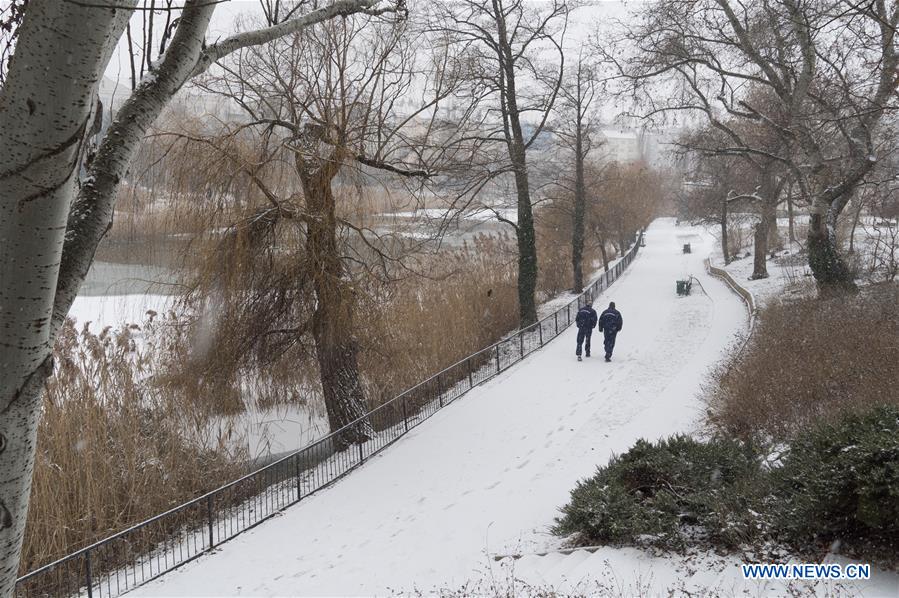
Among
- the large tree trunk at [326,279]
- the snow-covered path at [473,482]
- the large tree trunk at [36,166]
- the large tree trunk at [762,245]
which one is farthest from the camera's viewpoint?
the large tree trunk at [762,245]

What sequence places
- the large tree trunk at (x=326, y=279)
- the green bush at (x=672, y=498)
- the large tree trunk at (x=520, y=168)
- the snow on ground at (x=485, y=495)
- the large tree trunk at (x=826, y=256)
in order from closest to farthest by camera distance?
1. the green bush at (x=672, y=498)
2. the snow on ground at (x=485, y=495)
3. the large tree trunk at (x=326, y=279)
4. the large tree trunk at (x=826, y=256)
5. the large tree trunk at (x=520, y=168)

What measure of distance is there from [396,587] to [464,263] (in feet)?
45.5

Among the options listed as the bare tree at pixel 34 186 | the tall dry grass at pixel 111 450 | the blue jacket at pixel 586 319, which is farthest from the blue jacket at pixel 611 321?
the bare tree at pixel 34 186

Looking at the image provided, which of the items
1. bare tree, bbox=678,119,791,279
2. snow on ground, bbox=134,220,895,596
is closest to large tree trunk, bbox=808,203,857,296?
bare tree, bbox=678,119,791,279

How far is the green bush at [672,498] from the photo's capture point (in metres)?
5.75

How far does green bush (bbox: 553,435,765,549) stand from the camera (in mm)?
5750

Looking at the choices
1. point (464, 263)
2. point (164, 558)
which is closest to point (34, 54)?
point (164, 558)

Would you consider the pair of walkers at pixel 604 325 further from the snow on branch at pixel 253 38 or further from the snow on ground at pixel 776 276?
the snow on branch at pixel 253 38

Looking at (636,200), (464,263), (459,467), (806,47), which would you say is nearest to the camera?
(459,467)

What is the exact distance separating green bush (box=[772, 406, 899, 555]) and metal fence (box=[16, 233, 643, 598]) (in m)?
6.68

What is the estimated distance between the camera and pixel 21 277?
1.66m

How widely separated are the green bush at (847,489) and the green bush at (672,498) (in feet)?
1.11

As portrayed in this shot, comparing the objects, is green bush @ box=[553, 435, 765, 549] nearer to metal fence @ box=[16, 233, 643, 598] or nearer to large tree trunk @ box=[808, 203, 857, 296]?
metal fence @ box=[16, 233, 643, 598]

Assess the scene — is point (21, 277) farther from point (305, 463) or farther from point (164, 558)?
point (305, 463)
